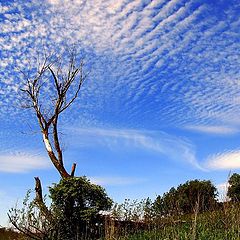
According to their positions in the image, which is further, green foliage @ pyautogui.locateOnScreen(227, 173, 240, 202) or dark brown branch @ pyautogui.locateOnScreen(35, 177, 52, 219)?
green foliage @ pyautogui.locateOnScreen(227, 173, 240, 202)

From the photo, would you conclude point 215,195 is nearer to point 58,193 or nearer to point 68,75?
point 68,75

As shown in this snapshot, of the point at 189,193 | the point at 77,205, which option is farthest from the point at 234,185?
the point at 77,205

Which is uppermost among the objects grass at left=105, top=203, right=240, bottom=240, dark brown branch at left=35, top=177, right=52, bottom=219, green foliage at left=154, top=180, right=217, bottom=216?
green foliage at left=154, top=180, right=217, bottom=216

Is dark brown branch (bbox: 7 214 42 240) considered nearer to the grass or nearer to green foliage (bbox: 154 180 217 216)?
the grass

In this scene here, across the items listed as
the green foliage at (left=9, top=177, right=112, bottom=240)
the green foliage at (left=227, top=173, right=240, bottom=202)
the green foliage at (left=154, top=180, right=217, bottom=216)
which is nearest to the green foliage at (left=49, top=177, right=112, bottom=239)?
the green foliage at (left=9, top=177, right=112, bottom=240)

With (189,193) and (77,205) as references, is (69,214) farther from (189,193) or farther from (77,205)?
(189,193)

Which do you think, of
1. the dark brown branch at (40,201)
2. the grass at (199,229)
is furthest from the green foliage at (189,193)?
the dark brown branch at (40,201)

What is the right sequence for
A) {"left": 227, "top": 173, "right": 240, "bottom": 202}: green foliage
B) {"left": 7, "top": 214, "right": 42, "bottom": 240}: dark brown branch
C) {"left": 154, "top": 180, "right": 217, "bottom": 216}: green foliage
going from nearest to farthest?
{"left": 7, "top": 214, "right": 42, "bottom": 240}: dark brown branch < {"left": 154, "top": 180, "right": 217, "bottom": 216}: green foliage < {"left": 227, "top": 173, "right": 240, "bottom": 202}: green foliage

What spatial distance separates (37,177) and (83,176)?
294cm

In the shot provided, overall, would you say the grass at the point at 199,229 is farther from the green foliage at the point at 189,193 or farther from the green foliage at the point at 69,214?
the green foliage at the point at 189,193

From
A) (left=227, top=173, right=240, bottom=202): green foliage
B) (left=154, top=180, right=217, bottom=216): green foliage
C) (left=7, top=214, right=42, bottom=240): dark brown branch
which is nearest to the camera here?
(left=7, top=214, right=42, bottom=240): dark brown branch

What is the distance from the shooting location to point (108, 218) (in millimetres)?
15648

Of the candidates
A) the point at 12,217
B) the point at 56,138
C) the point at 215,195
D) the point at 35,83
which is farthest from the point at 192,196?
the point at 12,217

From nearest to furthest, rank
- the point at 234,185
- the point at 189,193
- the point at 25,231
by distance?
the point at 25,231 → the point at 189,193 → the point at 234,185
